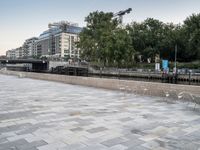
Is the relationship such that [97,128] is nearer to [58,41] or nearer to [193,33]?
[193,33]

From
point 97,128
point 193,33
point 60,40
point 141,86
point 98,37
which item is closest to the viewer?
point 97,128

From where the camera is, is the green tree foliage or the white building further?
the white building

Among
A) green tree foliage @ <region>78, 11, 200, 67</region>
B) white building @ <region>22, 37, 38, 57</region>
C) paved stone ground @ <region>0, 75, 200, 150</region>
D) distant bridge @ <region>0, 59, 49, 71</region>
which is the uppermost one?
white building @ <region>22, 37, 38, 57</region>

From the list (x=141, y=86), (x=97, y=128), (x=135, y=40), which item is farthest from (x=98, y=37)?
(x=97, y=128)

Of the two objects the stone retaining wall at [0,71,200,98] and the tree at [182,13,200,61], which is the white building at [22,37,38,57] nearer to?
the tree at [182,13,200,61]

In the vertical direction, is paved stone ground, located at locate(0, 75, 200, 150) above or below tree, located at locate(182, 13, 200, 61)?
below

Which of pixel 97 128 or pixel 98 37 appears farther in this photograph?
pixel 98 37

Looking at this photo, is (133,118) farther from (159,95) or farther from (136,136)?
(159,95)

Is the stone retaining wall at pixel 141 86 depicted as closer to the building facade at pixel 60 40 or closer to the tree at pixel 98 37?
the tree at pixel 98 37

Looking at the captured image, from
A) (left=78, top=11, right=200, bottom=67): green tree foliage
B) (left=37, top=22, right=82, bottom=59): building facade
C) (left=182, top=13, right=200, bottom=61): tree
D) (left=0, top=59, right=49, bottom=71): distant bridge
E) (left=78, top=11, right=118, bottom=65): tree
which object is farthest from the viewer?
(left=37, top=22, right=82, bottom=59): building facade

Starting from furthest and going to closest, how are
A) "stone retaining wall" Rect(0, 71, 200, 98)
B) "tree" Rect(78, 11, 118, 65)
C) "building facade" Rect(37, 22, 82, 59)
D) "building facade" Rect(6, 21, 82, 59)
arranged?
"building facade" Rect(37, 22, 82, 59) < "building facade" Rect(6, 21, 82, 59) < "tree" Rect(78, 11, 118, 65) < "stone retaining wall" Rect(0, 71, 200, 98)

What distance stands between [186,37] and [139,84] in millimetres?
41066

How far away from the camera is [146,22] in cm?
6262

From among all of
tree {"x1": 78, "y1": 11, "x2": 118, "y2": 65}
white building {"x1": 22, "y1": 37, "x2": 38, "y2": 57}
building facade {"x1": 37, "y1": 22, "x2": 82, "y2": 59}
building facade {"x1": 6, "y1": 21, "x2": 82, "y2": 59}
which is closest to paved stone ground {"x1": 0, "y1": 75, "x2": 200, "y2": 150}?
tree {"x1": 78, "y1": 11, "x2": 118, "y2": 65}
